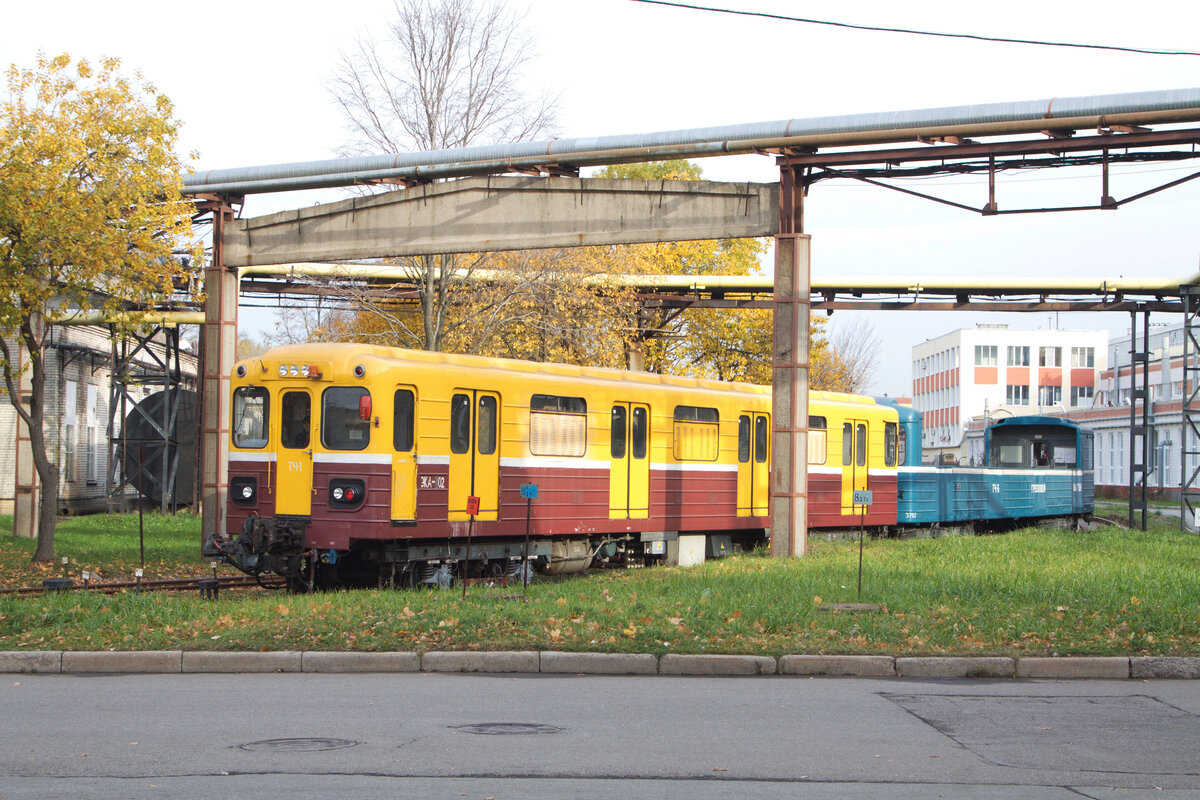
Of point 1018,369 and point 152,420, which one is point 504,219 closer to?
point 152,420

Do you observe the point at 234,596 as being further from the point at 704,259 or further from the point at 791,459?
the point at 704,259

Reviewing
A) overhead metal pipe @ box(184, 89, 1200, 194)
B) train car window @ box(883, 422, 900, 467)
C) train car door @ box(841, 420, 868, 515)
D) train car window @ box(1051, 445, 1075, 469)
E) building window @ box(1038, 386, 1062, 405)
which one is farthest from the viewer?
building window @ box(1038, 386, 1062, 405)

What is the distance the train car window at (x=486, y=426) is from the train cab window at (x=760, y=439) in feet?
22.7

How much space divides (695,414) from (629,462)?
6.22 ft

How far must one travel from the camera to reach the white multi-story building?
301 feet

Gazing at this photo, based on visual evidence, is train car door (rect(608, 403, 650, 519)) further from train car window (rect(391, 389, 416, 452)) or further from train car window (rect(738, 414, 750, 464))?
train car window (rect(391, 389, 416, 452))

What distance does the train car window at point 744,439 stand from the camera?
21562mm

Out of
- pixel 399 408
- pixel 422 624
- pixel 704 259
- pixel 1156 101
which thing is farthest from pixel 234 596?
pixel 704 259

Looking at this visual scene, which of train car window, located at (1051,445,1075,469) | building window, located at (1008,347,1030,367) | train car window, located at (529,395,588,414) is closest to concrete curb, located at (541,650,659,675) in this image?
train car window, located at (529,395,588,414)

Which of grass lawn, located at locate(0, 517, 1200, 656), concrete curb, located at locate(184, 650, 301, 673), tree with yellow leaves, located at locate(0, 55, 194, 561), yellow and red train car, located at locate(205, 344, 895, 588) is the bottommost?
concrete curb, located at locate(184, 650, 301, 673)

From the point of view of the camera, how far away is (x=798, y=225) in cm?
1914

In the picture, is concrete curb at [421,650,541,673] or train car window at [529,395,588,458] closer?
concrete curb at [421,650,541,673]

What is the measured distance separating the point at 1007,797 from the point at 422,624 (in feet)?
20.9

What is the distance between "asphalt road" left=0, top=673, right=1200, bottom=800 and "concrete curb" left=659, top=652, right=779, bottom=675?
0.32m
